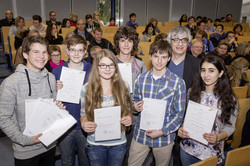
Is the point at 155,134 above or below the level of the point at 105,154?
above

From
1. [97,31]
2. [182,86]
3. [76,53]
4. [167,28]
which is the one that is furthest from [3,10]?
[182,86]

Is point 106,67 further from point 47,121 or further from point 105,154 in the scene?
point 105,154

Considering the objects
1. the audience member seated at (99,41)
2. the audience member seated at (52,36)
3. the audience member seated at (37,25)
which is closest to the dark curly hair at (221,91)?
the audience member seated at (99,41)

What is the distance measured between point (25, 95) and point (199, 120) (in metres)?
1.51

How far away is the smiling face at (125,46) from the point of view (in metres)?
2.16

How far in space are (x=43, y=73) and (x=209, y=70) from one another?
1.52 m

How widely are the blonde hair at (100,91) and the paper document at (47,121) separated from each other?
226mm

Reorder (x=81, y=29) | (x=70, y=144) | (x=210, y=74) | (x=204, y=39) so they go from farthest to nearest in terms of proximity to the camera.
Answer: (x=81, y=29) < (x=204, y=39) < (x=70, y=144) < (x=210, y=74)

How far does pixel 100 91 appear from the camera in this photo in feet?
5.73

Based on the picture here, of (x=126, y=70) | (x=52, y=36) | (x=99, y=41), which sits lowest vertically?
(x=126, y=70)

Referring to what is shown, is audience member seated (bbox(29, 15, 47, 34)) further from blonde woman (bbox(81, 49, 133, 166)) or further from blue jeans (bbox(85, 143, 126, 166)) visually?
blue jeans (bbox(85, 143, 126, 166))

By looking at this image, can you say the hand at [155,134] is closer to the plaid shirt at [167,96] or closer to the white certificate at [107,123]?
the plaid shirt at [167,96]

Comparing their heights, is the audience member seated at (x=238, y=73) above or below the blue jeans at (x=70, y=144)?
above

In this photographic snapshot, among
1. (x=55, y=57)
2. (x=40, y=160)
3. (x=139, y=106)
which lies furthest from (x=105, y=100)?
(x=55, y=57)
